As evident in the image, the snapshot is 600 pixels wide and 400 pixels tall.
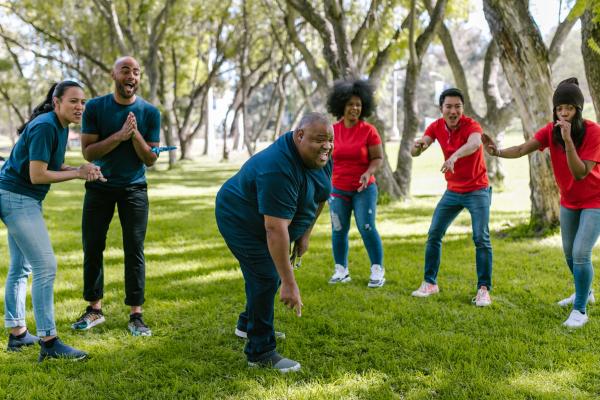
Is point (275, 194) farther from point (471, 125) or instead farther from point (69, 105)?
point (471, 125)

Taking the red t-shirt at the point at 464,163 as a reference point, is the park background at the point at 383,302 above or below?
below

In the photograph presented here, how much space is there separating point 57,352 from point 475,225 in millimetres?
3804

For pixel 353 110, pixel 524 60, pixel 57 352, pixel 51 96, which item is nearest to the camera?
pixel 57 352

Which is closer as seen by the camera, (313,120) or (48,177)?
(313,120)

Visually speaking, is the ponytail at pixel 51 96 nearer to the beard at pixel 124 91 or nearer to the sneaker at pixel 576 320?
the beard at pixel 124 91

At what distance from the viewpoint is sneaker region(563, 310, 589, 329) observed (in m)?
4.89

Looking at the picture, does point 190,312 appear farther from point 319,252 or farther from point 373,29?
point 373,29

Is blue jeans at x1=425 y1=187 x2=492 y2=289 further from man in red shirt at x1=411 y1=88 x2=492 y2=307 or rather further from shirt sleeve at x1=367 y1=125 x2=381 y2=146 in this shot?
shirt sleeve at x1=367 y1=125 x2=381 y2=146

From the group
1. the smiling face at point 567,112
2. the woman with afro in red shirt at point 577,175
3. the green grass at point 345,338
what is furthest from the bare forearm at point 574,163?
the green grass at point 345,338

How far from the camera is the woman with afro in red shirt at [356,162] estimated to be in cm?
619

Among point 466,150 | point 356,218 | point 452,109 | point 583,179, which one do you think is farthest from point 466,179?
point 356,218

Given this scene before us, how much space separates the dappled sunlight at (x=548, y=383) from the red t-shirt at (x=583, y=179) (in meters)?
1.53

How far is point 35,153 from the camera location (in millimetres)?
4094

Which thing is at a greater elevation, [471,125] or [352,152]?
[471,125]
